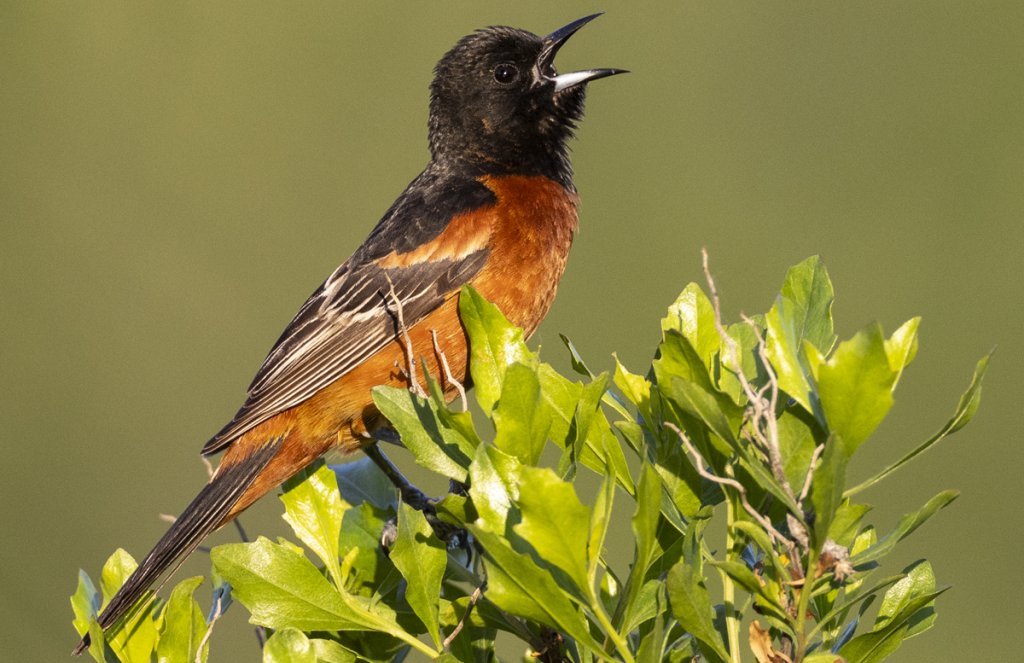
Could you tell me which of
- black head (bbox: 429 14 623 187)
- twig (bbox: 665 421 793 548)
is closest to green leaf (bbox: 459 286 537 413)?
twig (bbox: 665 421 793 548)

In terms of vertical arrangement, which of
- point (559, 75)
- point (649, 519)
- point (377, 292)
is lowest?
point (649, 519)

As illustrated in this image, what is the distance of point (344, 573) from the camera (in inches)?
73.1

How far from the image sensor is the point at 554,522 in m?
→ 1.30

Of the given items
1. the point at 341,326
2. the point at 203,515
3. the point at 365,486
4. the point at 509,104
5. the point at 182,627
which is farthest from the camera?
the point at 509,104

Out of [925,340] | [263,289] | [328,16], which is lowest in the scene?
[925,340]

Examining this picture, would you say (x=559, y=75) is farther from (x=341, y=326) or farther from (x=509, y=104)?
(x=341, y=326)

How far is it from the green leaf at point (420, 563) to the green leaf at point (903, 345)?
2.05ft

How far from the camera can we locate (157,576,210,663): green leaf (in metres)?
1.72

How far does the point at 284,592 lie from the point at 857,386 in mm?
805

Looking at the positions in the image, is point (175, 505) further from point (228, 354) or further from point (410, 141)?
point (410, 141)

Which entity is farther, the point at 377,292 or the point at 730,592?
the point at 377,292

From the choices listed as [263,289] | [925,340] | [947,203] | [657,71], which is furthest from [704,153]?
[263,289]

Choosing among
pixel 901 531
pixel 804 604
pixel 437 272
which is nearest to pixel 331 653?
pixel 804 604

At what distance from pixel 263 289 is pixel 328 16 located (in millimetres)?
2288
